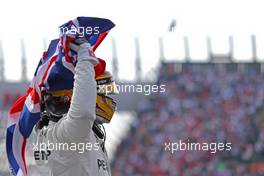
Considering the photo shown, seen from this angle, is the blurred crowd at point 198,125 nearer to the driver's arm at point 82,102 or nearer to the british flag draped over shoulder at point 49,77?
the british flag draped over shoulder at point 49,77

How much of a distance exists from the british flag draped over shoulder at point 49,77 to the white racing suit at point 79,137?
21 centimetres

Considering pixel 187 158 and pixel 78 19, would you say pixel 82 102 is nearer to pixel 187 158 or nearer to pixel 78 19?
pixel 78 19

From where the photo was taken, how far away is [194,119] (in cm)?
2028

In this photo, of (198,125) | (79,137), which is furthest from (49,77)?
(198,125)

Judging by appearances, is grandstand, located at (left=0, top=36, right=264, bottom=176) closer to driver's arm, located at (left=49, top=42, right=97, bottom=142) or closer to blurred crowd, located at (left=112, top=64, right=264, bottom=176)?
blurred crowd, located at (left=112, top=64, right=264, bottom=176)

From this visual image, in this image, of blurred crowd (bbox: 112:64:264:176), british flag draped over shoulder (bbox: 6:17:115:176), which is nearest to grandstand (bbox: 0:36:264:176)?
blurred crowd (bbox: 112:64:264:176)

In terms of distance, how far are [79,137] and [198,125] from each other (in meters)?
16.3

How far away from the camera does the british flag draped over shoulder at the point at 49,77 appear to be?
3.92 meters

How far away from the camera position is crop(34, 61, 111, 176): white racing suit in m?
3.59

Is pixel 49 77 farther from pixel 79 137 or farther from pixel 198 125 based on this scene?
pixel 198 125

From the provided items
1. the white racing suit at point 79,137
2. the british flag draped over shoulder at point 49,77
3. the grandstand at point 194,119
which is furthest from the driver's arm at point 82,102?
the grandstand at point 194,119

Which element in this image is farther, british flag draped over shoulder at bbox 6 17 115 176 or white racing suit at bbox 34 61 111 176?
british flag draped over shoulder at bbox 6 17 115 176

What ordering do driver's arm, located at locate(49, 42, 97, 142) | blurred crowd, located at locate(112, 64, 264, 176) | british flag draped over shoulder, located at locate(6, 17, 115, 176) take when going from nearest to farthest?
1. driver's arm, located at locate(49, 42, 97, 142)
2. british flag draped over shoulder, located at locate(6, 17, 115, 176)
3. blurred crowd, located at locate(112, 64, 264, 176)

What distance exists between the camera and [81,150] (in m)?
3.79
